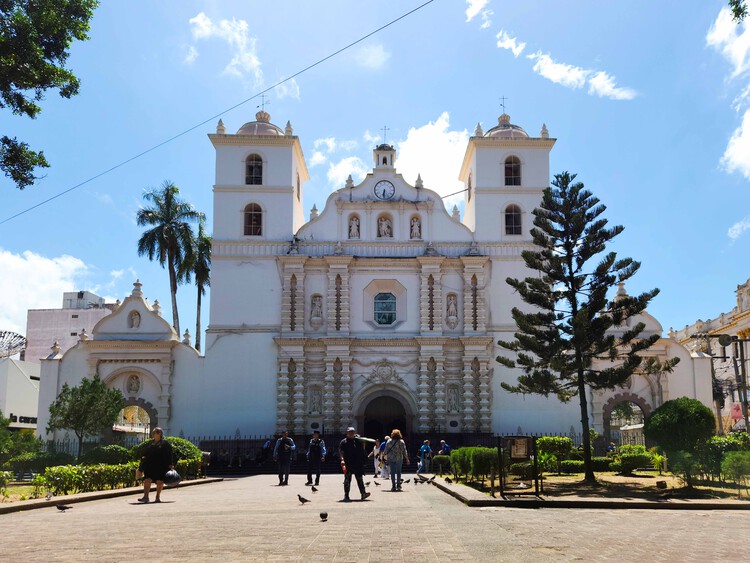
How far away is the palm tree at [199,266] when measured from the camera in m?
38.7

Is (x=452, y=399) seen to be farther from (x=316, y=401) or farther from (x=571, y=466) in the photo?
(x=571, y=466)

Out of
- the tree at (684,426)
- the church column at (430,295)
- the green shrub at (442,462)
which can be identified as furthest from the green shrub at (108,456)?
the tree at (684,426)

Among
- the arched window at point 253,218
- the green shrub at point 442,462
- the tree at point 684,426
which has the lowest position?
the green shrub at point 442,462

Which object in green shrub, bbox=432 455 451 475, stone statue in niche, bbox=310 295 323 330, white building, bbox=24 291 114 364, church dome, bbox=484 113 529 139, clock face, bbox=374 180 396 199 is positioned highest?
church dome, bbox=484 113 529 139

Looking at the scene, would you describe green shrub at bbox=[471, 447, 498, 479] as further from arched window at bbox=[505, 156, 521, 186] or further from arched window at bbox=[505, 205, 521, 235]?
arched window at bbox=[505, 156, 521, 186]

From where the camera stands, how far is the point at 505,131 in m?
34.3

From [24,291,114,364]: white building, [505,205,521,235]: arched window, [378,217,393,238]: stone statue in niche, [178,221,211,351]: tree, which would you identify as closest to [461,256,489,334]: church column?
[505,205,521,235]: arched window

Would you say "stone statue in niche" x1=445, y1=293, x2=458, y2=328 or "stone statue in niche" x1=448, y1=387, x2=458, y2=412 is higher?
"stone statue in niche" x1=445, y1=293, x2=458, y2=328

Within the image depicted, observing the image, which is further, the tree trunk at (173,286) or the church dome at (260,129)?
the tree trunk at (173,286)

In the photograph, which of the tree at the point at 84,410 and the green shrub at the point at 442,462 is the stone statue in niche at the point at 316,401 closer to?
the green shrub at the point at 442,462

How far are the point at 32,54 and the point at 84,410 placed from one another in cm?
1642

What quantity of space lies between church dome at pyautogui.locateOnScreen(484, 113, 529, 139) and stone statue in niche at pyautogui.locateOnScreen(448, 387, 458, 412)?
1094 cm

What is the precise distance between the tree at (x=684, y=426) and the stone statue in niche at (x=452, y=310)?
1532 centimetres

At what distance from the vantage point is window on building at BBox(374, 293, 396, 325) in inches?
1280
